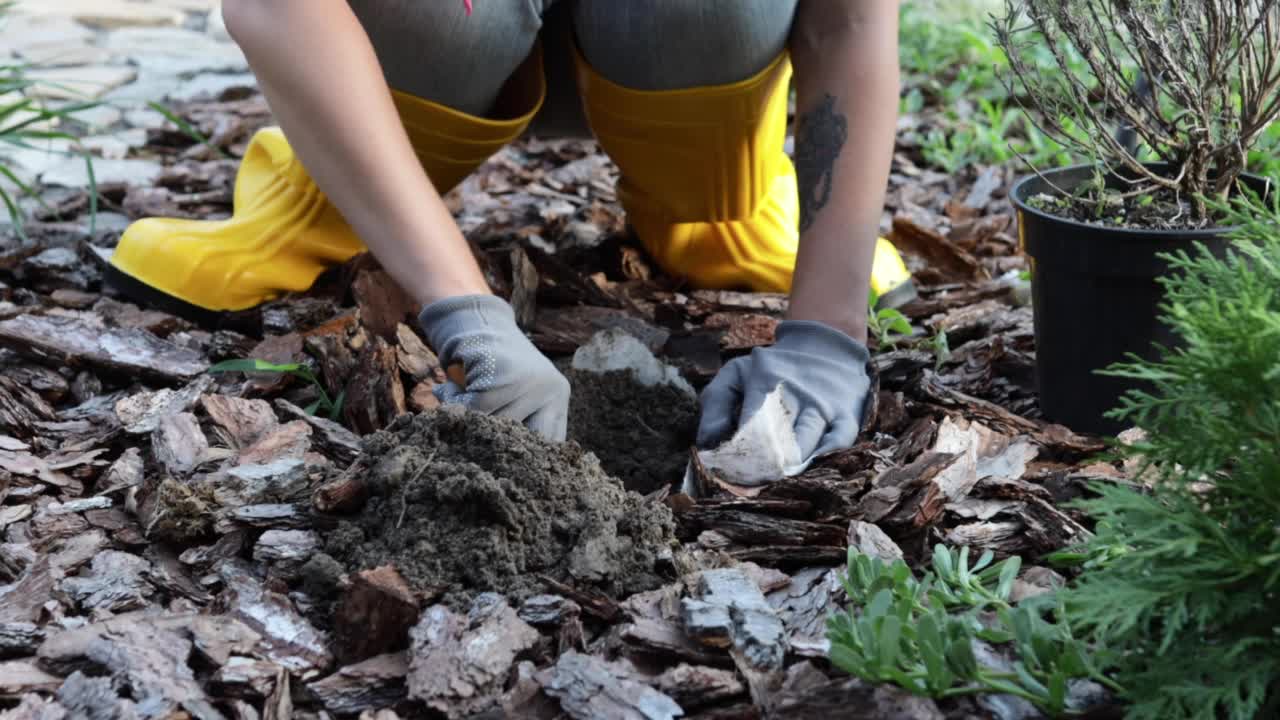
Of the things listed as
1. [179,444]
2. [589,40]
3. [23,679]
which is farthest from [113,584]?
[589,40]

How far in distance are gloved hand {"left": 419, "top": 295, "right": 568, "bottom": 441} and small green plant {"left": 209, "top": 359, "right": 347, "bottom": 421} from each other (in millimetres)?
245

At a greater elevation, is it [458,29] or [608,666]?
[458,29]

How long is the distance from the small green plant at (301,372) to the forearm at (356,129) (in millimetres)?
246

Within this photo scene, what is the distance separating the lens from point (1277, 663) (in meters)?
1.04

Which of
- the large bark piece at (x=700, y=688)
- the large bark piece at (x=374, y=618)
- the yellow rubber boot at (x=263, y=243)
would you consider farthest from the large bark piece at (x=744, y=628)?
the yellow rubber boot at (x=263, y=243)

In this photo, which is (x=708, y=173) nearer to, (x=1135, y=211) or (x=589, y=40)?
(x=589, y=40)

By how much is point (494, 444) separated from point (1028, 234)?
0.87 metres

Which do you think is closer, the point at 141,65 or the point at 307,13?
the point at 307,13

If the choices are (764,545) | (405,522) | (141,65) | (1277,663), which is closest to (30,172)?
(141,65)

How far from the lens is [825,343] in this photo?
77.5 inches

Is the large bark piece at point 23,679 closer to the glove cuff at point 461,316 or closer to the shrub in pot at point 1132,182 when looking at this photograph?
the glove cuff at point 461,316

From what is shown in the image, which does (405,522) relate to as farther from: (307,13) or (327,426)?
(307,13)

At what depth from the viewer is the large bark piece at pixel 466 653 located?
128cm

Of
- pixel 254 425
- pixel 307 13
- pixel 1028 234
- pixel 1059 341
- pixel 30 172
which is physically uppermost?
pixel 307 13
